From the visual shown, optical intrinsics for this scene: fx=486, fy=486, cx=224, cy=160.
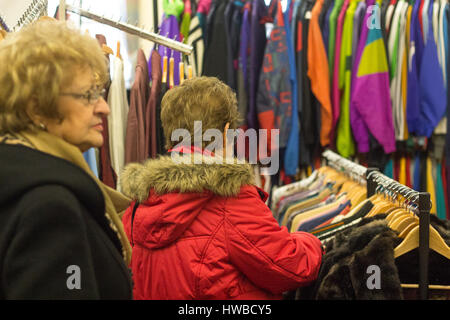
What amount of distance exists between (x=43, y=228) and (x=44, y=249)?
0.11 ft

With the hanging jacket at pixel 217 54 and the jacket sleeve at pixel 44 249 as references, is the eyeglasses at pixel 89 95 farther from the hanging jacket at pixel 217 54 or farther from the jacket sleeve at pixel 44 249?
the hanging jacket at pixel 217 54

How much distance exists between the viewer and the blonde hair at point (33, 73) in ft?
2.88

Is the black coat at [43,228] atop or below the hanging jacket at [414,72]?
below

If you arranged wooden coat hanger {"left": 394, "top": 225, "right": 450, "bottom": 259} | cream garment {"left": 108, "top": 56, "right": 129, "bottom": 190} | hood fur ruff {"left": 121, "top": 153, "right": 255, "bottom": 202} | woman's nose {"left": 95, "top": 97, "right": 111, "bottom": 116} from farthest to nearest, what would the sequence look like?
cream garment {"left": 108, "top": 56, "right": 129, "bottom": 190}, wooden coat hanger {"left": 394, "top": 225, "right": 450, "bottom": 259}, hood fur ruff {"left": 121, "top": 153, "right": 255, "bottom": 202}, woman's nose {"left": 95, "top": 97, "right": 111, "bottom": 116}

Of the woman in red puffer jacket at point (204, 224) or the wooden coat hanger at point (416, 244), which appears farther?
the wooden coat hanger at point (416, 244)

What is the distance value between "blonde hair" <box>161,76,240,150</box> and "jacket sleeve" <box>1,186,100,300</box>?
580mm

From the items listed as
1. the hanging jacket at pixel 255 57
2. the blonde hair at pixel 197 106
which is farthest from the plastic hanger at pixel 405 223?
the hanging jacket at pixel 255 57

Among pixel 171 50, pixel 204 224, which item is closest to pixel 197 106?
pixel 204 224

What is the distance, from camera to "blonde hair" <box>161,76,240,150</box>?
1341mm

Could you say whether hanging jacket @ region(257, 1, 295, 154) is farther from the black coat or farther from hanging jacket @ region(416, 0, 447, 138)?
the black coat

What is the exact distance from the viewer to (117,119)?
2.22 meters

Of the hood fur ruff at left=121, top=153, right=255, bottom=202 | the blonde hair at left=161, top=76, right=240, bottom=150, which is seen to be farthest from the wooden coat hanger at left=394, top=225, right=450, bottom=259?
the blonde hair at left=161, top=76, right=240, bottom=150

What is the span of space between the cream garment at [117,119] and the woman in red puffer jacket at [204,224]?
86 centimetres
